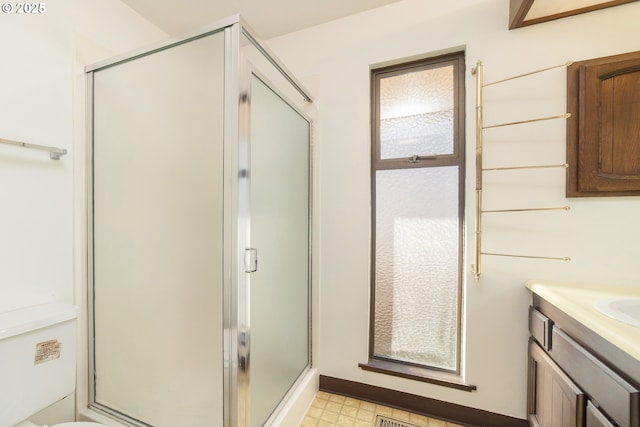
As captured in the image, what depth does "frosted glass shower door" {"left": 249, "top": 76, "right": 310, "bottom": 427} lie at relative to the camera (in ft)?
3.85

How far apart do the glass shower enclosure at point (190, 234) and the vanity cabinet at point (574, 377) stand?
117cm

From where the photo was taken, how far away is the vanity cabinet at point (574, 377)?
662mm

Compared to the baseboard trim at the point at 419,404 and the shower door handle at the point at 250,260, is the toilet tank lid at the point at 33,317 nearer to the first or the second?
the shower door handle at the point at 250,260

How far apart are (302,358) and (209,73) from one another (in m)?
1.72

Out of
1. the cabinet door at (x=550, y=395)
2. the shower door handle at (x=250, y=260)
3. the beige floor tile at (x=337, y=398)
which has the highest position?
the shower door handle at (x=250, y=260)

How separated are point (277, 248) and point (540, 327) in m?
1.30

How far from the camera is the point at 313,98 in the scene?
1790 mm

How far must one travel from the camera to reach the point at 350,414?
1.53 metres

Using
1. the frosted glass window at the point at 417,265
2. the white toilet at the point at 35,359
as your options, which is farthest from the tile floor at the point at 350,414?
the white toilet at the point at 35,359

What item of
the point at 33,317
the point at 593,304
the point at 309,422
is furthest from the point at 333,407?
the point at 33,317

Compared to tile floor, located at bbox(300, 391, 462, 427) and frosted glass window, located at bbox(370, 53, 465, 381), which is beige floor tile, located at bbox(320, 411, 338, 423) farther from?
frosted glass window, located at bbox(370, 53, 465, 381)

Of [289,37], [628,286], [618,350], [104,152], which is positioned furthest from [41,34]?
[628,286]

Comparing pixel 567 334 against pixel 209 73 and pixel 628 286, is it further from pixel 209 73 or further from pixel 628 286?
pixel 209 73

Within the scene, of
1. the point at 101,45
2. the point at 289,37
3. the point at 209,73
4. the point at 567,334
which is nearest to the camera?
the point at 567,334
